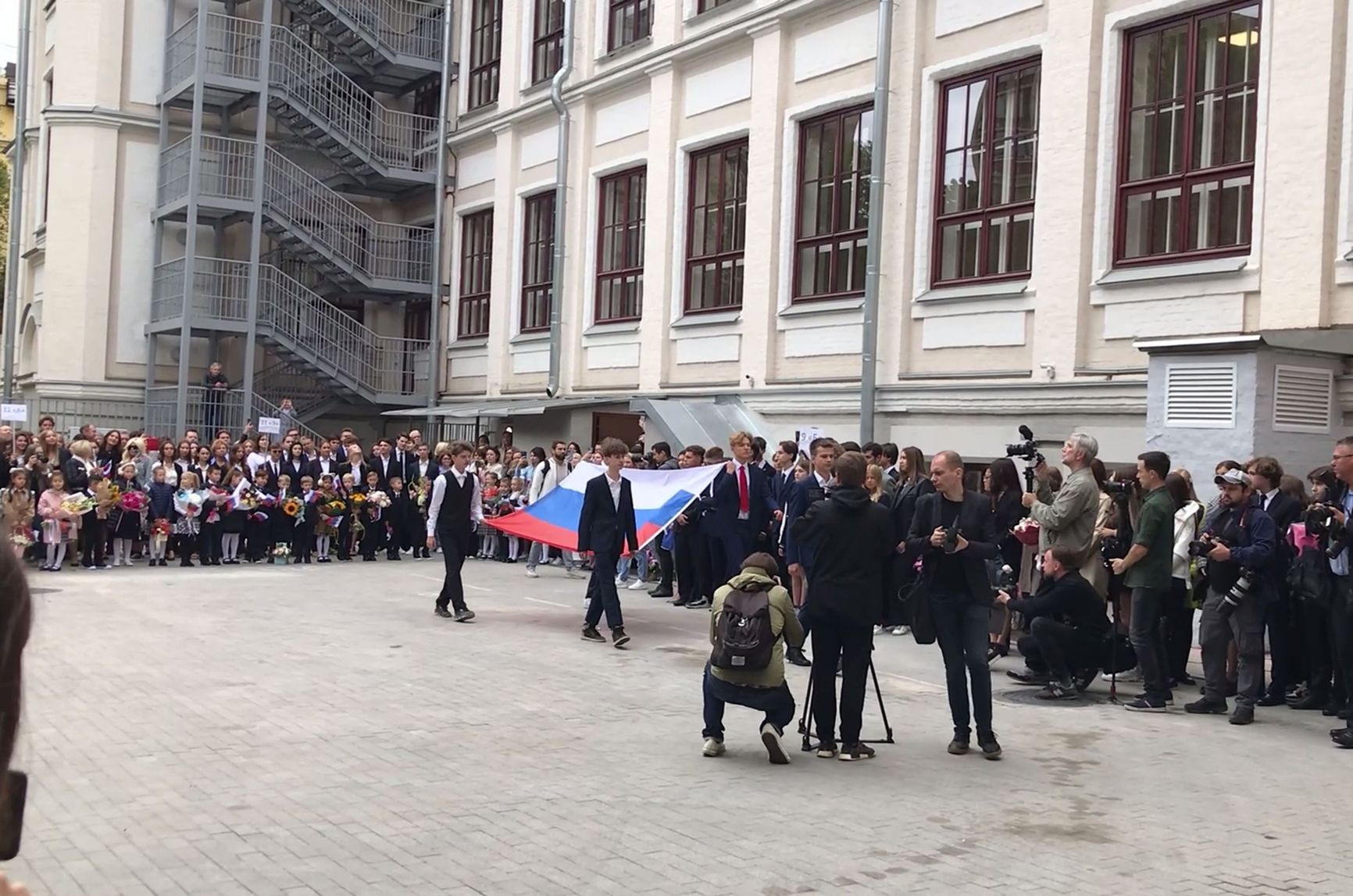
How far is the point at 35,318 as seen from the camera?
3428 centimetres

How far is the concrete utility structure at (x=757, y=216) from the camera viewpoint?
1486 centimetres

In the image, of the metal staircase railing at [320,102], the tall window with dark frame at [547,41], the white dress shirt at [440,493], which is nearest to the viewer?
the white dress shirt at [440,493]

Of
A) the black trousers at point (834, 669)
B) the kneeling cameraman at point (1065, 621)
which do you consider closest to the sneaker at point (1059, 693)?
the kneeling cameraman at point (1065, 621)

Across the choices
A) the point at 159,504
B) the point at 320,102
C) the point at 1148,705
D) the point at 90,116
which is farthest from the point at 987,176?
Result: the point at 90,116

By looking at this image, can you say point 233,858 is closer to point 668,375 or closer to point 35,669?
point 35,669

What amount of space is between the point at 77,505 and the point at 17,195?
67.1 feet

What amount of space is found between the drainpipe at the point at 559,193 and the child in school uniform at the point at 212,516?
8169 mm

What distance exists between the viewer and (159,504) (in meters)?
19.9

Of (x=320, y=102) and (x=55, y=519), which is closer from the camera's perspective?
(x=55, y=519)

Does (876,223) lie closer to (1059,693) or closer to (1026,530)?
(1026,530)

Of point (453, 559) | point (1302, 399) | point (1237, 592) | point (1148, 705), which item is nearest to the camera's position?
point (1237, 592)

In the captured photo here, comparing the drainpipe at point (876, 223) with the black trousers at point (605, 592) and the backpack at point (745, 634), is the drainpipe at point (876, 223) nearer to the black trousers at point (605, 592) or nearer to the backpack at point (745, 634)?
the black trousers at point (605, 592)

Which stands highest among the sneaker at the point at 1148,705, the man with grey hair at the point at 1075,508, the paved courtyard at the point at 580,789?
the man with grey hair at the point at 1075,508

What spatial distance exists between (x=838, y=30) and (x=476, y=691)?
13.8m
